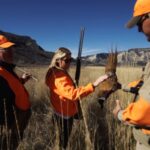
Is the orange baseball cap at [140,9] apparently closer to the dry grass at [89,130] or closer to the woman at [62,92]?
the dry grass at [89,130]

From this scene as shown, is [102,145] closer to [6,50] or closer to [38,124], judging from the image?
[38,124]

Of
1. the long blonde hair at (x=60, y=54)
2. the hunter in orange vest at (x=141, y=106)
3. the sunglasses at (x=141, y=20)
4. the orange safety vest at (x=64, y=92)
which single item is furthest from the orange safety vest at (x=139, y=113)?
the long blonde hair at (x=60, y=54)

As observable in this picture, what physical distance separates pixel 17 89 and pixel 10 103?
0.19m

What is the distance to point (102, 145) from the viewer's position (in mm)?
5234

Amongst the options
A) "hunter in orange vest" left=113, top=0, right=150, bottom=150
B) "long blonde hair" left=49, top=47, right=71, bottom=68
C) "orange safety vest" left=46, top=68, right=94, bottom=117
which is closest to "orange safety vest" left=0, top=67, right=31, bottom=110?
"orange safety vest" left=46, top=68, right=94, bottom=117

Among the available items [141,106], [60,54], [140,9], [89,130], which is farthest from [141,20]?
[89,130]

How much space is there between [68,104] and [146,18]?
7.24ft

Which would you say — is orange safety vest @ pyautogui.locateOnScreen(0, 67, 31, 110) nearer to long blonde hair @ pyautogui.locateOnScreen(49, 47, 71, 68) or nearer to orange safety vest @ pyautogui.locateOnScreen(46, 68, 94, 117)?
orange safety vest @ pyautogui.locateOnScreen(46, 68, 94, 117)

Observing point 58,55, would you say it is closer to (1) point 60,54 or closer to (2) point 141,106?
(1) point 60,54

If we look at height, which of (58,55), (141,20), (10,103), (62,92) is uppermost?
(141,20)

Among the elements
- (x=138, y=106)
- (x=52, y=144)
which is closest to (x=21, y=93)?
(x=52, y=144)

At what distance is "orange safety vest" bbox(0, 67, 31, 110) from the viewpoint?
3.96m

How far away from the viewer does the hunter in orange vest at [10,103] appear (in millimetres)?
3886

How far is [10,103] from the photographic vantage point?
3.92 m
